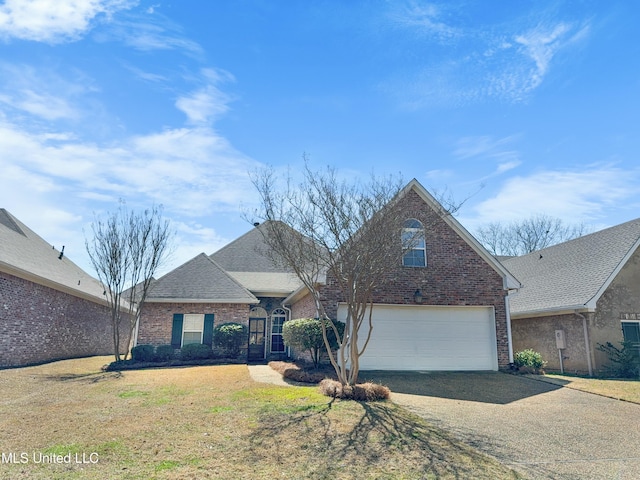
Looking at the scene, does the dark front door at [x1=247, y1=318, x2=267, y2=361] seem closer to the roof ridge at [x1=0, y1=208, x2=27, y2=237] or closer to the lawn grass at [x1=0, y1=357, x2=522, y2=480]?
the lawn grass at [x1=0, y1=357, x2=522, y2=480]

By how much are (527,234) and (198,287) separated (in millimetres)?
32688

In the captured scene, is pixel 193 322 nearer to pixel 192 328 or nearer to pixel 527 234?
pixel 192 328

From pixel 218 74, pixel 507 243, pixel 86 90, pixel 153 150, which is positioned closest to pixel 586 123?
pixel 218 74

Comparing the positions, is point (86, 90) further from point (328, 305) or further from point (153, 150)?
point (328, 305)

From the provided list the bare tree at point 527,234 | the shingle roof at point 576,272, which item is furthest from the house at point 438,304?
the bare tree at point 527,234

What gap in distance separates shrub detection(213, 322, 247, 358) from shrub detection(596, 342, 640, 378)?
43.3 ft

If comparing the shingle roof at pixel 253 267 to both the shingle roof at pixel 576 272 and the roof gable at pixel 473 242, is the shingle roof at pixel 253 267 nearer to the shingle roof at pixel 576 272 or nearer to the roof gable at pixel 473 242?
the roof gable at pixel 473 242

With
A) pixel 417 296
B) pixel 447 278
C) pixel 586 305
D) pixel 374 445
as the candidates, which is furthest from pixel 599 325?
pixel 374 445

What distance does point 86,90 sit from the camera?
9641mm

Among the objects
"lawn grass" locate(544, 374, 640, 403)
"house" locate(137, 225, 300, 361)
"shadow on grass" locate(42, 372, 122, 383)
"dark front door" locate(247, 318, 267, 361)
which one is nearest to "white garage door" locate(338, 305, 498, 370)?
"lawn grass" locate(544, 374, 640, 403)

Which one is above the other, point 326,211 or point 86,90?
point 86,90

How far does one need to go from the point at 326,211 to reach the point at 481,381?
22.4ft

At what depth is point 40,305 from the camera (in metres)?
15.3

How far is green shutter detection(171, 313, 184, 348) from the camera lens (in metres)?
17.2
